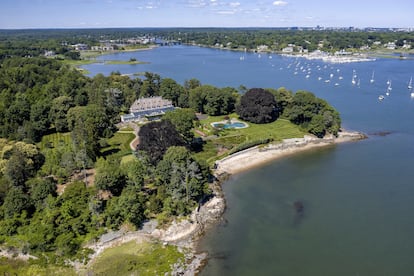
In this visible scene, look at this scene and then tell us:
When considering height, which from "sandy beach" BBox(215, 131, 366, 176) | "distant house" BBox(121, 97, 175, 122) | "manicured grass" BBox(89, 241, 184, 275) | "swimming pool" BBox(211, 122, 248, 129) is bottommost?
"manicured grass" BBox(89, 241, 184, 275)

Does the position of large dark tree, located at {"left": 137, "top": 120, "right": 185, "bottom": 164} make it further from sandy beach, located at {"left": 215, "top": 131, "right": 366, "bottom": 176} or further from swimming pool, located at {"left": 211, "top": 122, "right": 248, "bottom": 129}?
swimming pool, located at {"left": 211, "top": 122, "right": 248, "bottom": 129}

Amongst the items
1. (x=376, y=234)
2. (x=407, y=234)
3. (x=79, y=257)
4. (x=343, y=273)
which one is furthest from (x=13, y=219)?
(x=407, y=234)

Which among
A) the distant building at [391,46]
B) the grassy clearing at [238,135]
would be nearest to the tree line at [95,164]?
the grassy clearing at [238,135]

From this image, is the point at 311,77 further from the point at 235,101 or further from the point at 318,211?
the point at 318,211

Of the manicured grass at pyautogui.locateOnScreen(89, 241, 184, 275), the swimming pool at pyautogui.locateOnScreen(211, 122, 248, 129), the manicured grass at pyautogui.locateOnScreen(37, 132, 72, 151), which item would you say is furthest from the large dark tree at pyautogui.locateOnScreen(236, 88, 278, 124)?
the manicured grass at pyautogui.locateOnScreen(89, 241, 184, 275)

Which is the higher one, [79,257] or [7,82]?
[7,82]

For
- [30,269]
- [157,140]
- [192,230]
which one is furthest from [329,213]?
[30,269]
